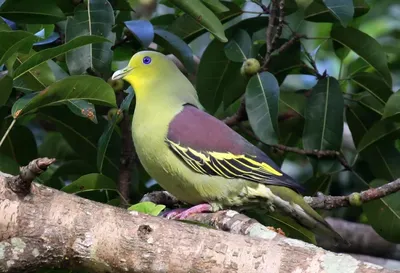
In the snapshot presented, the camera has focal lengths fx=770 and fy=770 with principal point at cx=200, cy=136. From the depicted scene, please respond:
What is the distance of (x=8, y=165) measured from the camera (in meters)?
3.13

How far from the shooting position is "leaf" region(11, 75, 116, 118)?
8.48 feet

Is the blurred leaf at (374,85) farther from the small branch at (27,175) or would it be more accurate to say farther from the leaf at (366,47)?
the small branch at (27,175)

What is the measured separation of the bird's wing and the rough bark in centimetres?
72

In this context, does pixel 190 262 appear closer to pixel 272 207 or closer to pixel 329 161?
pixel 272 207

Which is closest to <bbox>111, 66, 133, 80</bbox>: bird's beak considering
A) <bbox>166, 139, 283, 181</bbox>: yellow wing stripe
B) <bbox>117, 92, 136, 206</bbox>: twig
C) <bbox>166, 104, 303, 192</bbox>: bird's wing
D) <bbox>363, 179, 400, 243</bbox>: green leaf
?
<bbox>117, 92, 136, 206</bbox>: twig

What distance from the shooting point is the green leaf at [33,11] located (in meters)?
3.18

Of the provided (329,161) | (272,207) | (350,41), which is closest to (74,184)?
(272,207)

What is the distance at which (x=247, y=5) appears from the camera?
4.06 m

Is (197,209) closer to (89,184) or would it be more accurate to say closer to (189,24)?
(89,184)

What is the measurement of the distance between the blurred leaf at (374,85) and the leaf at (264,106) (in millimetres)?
612

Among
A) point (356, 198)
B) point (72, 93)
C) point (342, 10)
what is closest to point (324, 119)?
point (342, 10)

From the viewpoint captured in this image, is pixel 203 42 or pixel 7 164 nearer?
pixel 7 164

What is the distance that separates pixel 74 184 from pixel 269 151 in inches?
50.9

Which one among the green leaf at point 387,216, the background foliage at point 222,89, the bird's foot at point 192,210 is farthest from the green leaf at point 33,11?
the green leaf at point 387,216
